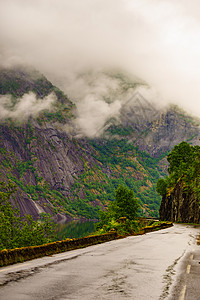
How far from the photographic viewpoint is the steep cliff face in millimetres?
79750

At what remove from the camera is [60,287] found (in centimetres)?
799

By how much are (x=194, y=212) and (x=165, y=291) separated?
7706 centimetres

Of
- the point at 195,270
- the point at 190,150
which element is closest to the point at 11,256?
the point at 195,270

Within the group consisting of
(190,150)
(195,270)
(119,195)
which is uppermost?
(190,150)

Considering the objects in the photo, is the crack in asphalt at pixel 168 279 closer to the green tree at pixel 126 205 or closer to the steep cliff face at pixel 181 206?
the green tree at pixel 126 205

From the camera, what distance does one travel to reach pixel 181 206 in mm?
91625

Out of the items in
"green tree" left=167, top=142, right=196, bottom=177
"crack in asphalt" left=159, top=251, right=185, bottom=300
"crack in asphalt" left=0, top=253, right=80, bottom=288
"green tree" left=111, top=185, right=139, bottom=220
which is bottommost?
"crack in asphalt" left=159, top=251, right=185, bottom=300

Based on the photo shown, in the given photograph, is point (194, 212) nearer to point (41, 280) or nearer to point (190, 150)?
point (190, 150)

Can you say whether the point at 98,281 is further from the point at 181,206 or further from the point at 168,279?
the point at 181,206

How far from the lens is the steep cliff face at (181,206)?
262 feet

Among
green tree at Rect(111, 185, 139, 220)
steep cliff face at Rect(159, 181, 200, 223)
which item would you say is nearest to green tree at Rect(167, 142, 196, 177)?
steep cliff face at Rect(159, 181, 200, 223)

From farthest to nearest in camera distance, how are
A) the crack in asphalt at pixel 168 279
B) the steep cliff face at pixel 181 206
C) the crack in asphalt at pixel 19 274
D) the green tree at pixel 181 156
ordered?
1. the green tree at pixel 181 156
2. the steep cliff face at pixel 181 206
3. the crack in asphalt at pixel 19 274
4. the crack in asphalt at pixel 168 279

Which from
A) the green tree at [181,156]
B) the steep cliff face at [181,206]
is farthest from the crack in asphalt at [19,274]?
the green tree at [181,156]

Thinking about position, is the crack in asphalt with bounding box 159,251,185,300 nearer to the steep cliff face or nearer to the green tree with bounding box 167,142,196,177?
the steep cliff face
